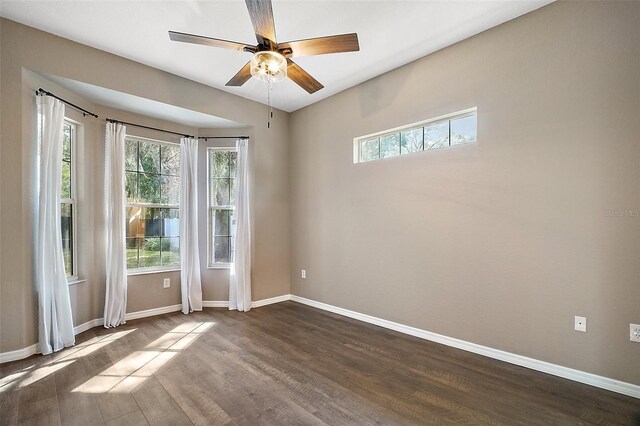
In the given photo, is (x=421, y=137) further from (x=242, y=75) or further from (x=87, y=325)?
(x=87, y=325)

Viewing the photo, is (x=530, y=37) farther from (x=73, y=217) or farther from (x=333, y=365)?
(x=73, y=217)

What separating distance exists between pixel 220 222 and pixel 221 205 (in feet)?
0.85

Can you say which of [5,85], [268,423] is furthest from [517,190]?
[5,85]

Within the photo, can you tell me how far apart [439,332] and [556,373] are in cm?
99

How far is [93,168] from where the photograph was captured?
3.69 metres

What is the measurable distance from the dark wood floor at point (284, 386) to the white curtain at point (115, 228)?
1.35 feet

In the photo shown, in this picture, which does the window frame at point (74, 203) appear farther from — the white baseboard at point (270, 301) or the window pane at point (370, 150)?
the window pane at point (370, 150)

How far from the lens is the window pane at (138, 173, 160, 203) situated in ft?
13.6

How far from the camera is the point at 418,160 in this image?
133 inches

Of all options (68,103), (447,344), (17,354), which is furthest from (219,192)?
(447,344)

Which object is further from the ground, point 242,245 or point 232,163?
point 232,163

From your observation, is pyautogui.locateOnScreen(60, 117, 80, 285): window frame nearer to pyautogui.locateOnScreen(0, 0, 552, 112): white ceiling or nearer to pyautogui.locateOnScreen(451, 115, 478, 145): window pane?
pyautogui.locateOnScreen(0, 0, 552, 112): white ceiling

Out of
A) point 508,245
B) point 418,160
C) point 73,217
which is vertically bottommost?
point 508,245

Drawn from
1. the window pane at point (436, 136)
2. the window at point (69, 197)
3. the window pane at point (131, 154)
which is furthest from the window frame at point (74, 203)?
the window pane at point (436, 136)
